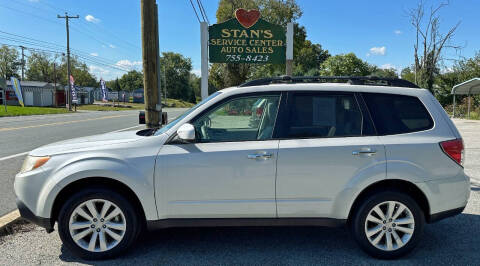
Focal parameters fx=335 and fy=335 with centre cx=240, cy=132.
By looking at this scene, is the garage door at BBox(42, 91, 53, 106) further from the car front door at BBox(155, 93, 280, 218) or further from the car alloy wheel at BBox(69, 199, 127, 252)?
the car front door at BBox(155, 93, 280, 218)

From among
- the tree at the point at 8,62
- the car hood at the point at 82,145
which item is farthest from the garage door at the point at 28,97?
the car hood at the point at 82,145

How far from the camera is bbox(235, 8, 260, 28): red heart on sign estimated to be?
7867mm

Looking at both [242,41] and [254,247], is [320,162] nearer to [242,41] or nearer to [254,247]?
[254,247]

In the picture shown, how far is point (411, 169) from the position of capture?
10.5 feet

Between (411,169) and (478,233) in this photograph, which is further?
(478,233)

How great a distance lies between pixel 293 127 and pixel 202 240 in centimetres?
162

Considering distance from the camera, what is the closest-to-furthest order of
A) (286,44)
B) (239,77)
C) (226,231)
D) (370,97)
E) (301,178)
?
(301,178)
(370,97)
(226,231)
(286,44)
(239,77)

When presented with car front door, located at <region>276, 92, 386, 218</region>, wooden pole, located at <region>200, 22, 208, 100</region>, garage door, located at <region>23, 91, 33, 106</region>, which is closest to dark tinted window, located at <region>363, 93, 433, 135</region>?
car front door, located at <region>276, 92, 386, 218</region>

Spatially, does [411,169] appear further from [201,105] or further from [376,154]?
[201,105]

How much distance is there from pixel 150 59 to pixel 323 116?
3.11 meters

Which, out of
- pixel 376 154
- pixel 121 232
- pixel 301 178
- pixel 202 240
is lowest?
pixel 202 240

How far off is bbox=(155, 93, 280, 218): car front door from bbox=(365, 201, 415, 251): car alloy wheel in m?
0.98

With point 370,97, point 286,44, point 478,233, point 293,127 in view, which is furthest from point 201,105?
point 286,44

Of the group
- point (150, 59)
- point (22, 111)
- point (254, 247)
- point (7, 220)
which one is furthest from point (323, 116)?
point (22, 111)
